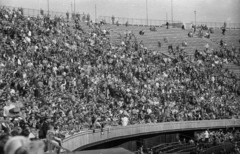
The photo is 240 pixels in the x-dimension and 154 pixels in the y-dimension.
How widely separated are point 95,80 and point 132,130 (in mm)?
3859

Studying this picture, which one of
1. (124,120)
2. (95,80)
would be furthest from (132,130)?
(95,80)

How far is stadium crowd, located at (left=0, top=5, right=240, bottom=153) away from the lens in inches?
826

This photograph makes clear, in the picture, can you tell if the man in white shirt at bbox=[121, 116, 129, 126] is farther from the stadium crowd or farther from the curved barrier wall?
the curved barrier wall

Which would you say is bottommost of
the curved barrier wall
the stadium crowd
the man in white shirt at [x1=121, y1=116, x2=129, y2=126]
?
the curved barrier wall

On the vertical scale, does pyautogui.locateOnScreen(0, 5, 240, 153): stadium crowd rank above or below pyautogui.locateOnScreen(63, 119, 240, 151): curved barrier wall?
above

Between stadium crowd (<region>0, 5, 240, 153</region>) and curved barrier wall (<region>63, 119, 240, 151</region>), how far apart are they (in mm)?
377

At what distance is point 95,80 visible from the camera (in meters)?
27.3

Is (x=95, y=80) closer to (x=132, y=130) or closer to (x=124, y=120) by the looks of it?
(x=124, y=120)

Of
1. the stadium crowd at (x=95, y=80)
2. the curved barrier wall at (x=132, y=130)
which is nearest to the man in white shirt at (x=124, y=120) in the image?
the stadium crowd at (x=95, y=80)

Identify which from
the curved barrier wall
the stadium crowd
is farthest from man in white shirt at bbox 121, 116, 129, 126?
the curved barrier wall

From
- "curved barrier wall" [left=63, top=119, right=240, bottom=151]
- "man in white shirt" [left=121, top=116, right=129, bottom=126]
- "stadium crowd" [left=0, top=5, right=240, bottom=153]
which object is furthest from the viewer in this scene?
"man in white shirt" [left=121, top=116, right=129, bottom=126]

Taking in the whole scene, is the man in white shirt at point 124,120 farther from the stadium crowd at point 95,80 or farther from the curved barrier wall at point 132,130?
the curved barrier wall at point 132,130

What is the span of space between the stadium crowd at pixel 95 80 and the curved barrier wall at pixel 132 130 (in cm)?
38

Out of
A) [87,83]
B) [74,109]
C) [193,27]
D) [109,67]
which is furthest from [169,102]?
[193,27]
